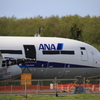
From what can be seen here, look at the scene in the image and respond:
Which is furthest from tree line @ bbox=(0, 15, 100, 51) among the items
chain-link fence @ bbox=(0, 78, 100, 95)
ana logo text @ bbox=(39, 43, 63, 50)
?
chain-link fence @ bbox=(0, 78, 100, 95)

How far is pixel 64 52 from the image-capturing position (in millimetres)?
38062

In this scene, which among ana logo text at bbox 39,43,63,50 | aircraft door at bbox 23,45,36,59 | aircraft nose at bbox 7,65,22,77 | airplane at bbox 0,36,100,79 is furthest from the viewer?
ana logo text at bbox 39,43,63,50

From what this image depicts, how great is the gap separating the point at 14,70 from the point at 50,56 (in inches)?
135

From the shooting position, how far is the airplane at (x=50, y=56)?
3638 centimetres

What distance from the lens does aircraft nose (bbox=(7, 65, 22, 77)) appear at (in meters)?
35.9

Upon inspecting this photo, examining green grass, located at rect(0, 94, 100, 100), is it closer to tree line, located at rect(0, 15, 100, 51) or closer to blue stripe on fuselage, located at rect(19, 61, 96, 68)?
blue stripe on fuselage, located at rect(19, 61, 96, 68)

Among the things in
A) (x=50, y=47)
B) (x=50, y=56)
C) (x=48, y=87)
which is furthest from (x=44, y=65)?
(x=48, y=87)

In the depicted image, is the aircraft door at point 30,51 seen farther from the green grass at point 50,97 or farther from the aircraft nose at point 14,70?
the green grass at point 50,97

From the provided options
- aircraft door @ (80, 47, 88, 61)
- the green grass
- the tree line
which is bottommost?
the green grass

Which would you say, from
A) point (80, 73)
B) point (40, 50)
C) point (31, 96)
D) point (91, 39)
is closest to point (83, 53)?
point (80, 73)

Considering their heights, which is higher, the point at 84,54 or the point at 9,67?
the point at 84,54

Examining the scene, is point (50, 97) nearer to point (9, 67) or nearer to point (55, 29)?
point (9, 67)

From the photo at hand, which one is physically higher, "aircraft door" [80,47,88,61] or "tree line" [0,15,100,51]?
"tree line" [0,15,100,51]

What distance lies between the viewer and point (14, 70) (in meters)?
36.2
